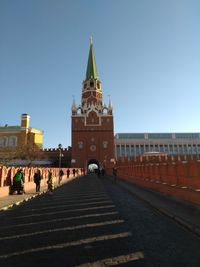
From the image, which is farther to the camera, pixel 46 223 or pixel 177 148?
pixel 177 148

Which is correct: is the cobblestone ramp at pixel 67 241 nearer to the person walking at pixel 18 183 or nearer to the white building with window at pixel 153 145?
the person walking at pixel 18 183

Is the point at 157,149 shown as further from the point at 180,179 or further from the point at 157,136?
the point at 180,179

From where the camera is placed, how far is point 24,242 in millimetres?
5273

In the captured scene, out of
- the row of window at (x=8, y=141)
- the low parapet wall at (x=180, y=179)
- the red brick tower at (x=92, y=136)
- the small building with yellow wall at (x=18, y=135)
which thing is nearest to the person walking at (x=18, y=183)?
the low parapet wall at (x=180, y=179)

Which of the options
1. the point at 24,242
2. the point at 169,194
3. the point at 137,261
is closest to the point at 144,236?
the point at 137,261

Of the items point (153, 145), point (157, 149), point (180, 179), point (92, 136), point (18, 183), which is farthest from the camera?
point (153, 145)

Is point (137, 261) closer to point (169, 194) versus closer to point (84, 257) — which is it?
point (84, 257)

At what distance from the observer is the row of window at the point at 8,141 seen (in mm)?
66119

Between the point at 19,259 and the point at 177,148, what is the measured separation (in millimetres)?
97456

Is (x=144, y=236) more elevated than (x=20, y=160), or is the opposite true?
(x=20, y=160)

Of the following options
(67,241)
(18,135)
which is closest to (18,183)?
(67,241)

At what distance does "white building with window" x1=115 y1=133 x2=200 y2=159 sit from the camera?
9475 cm

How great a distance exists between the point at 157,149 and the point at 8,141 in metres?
56.2

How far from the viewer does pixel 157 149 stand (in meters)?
96.3
